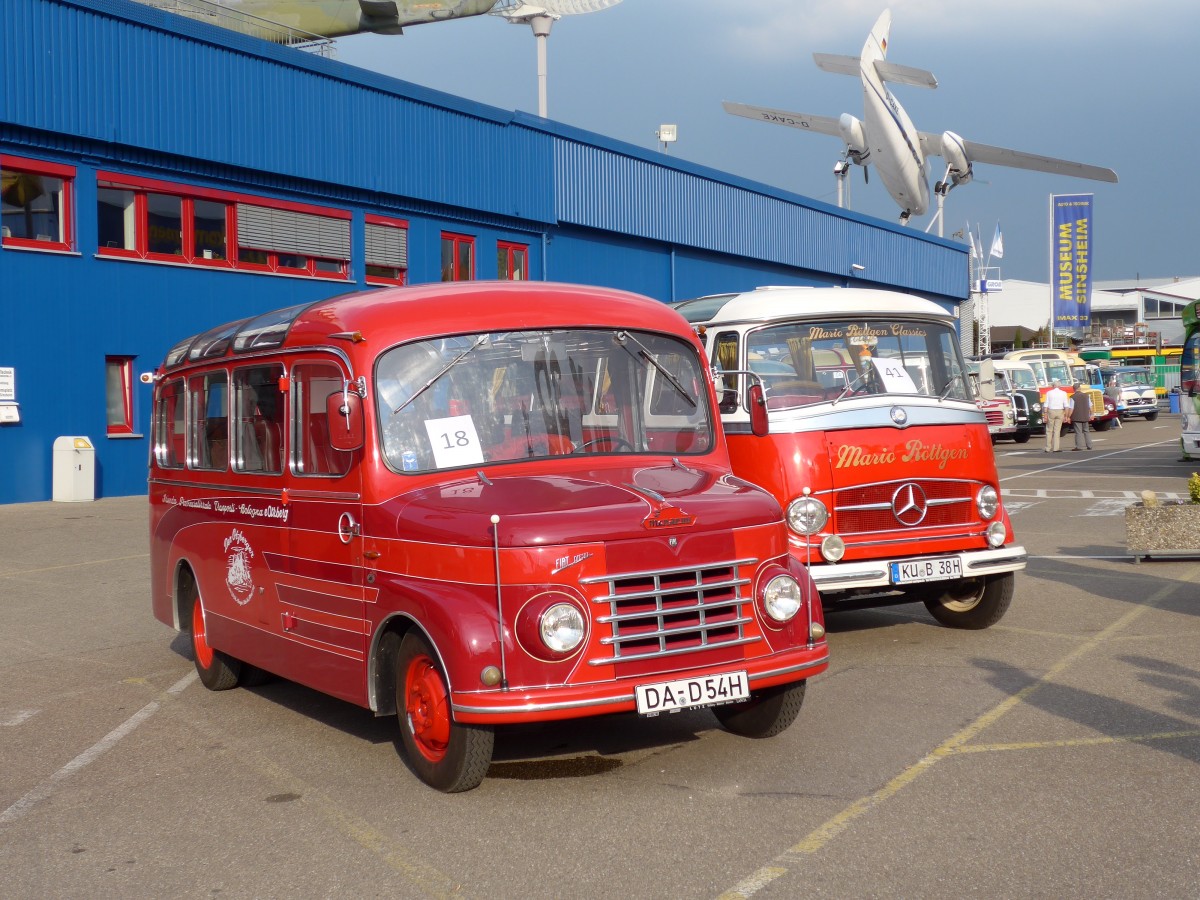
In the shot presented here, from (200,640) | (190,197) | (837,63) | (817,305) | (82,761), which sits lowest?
(82,761)

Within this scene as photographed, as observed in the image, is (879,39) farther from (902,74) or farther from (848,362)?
(848,362)

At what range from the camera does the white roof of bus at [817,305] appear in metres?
9.91

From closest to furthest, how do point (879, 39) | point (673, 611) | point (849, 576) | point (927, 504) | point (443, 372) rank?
point (673, 611), point (443, 372), point (849, 576), point (927, 504), point (879, 39)

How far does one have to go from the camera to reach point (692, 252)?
3969 centimetres

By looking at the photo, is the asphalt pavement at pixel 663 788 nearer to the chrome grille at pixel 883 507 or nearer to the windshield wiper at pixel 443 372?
the chrome grille at pixel 883 507

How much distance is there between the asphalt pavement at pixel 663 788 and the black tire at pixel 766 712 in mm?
81

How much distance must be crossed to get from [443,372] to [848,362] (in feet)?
13.0

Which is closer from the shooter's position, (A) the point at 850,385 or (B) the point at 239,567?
(B) the point at 239,567

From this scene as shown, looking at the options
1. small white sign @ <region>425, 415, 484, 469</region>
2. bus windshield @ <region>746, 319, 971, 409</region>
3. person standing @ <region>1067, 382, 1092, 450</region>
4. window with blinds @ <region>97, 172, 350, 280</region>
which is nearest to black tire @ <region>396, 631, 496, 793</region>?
small white sign @ <region>425, 415, 484, 469</region>

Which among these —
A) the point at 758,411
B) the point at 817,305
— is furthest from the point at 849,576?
the point at 817,305

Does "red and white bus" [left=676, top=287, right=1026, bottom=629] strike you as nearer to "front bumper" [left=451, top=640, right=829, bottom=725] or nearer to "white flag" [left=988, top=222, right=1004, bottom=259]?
"front bumper" [left=451, top=640, right=829, bottom=725]

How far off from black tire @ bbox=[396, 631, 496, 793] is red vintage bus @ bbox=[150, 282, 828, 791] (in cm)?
1

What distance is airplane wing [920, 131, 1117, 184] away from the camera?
58003 millimetres

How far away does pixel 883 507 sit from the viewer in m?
9.18
